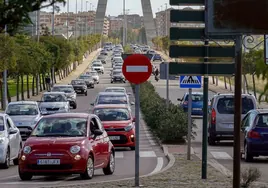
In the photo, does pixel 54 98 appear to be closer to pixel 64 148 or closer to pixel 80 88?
pixel 80 88

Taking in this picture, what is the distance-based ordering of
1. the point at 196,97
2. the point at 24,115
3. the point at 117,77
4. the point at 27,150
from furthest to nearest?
the point at 117,77
the point at 196,97
the point at 24,115
the point at 27,150

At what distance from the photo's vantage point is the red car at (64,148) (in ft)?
60.9

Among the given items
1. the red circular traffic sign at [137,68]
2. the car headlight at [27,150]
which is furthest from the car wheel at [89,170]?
the red circular traffic sign at [137,68]

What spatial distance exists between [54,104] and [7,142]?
989 inches

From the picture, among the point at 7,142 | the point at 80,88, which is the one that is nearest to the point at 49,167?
the point at 7,142

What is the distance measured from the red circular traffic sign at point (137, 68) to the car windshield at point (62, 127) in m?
3.14

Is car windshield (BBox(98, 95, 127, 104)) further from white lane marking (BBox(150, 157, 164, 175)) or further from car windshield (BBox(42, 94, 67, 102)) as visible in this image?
white lane marking (BBox(150, 157, 164, 175))

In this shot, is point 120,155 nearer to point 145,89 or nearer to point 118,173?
point 118,173

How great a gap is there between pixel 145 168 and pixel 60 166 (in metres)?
4.81

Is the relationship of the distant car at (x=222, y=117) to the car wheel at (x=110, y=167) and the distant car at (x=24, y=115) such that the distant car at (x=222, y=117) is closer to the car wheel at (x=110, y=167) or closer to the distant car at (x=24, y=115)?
the distant car at (x=24, y=115)

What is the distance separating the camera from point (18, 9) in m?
8.20

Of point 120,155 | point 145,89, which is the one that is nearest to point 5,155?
point 120,155

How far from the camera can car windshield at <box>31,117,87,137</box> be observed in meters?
19.4

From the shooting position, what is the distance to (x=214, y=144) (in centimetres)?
3219
